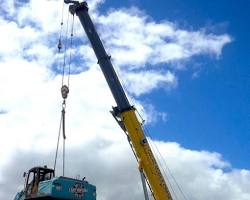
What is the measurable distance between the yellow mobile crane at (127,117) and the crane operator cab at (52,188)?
5168 millimetres

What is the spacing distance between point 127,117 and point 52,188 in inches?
336

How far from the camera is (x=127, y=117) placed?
26.8m

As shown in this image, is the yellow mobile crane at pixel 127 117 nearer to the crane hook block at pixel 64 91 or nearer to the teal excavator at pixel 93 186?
the teal excavator at pixel 93 186

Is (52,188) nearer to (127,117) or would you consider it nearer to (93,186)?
(93,186)

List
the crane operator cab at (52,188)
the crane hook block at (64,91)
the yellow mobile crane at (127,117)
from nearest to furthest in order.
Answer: the crane operator cab at (52,188), the yellow mobile crane at (127,117), the crane hook block at (64,91)

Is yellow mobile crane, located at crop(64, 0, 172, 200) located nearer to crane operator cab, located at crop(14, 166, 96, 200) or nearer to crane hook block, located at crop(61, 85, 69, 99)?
crane hook block, located at crop(61, 85, 69, 99)


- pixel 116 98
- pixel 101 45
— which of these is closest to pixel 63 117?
pixel 116 98

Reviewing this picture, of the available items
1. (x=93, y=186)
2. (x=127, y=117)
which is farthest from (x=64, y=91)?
(x=93, y=186)

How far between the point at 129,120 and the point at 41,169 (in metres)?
6.94

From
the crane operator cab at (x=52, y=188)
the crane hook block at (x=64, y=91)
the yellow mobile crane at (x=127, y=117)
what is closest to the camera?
the crane operator cab at (x=52, y=188)

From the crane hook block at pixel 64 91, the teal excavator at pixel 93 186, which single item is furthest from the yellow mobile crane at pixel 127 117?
the crane hook block at pixel 64 91

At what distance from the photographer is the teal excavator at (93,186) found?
20188 millimetres

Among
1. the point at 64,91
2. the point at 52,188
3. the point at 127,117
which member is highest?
the point at 64,91

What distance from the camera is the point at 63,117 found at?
26.4 metres
